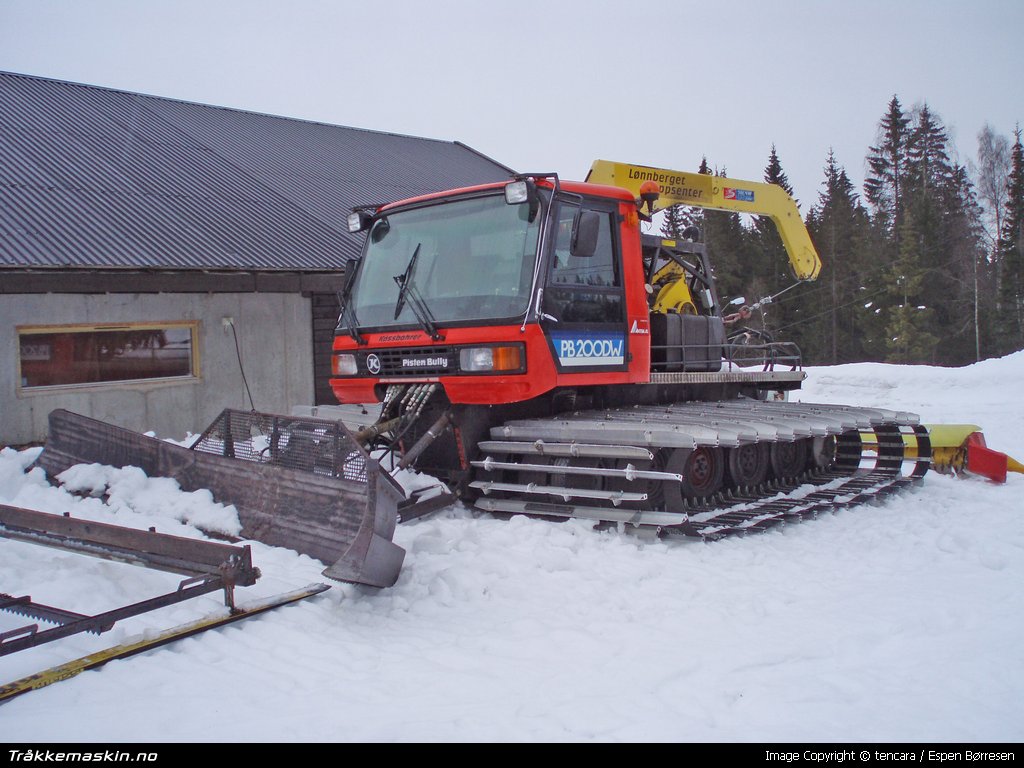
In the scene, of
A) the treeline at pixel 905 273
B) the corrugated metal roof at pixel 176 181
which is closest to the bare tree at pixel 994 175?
the treeline at pixel 905 273

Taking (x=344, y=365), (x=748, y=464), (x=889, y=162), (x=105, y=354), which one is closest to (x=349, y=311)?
(x=344, y=365)

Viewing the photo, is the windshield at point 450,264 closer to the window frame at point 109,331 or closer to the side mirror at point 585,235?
the side mirror at point 585,235

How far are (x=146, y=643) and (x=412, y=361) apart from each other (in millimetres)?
3439

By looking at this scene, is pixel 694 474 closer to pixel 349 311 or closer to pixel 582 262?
pixel 582 262

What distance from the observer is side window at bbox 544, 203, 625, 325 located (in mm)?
6812

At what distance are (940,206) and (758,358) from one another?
41525 millimetres

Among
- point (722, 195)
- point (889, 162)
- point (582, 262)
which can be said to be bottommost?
point (582, 262)

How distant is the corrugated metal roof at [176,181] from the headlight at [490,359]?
599 cm

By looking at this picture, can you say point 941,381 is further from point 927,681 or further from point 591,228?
point 927,681

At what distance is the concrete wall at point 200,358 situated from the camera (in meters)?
10.3

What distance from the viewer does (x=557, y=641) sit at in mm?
4402

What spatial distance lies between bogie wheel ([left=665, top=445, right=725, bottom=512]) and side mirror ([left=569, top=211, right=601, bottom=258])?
5.62 feet

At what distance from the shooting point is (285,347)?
13047 mm

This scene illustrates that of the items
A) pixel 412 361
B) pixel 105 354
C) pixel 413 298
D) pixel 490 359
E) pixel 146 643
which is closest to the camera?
pixel 146 643
